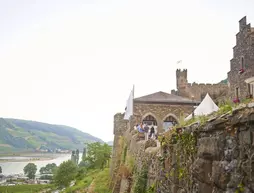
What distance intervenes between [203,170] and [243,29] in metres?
25.7

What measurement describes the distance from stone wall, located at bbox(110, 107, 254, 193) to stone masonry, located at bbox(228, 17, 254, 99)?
71.3 ft

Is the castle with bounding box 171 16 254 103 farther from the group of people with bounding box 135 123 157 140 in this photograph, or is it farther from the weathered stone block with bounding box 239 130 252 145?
the weathered stone block with bounding box 239 130 252 145

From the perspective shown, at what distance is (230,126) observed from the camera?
3988 millimetres

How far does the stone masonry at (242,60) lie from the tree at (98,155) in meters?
28.9

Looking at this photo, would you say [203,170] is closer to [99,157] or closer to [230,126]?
[230,126]

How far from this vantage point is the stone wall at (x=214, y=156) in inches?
143

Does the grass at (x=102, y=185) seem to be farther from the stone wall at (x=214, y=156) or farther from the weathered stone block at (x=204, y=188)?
the weathered stone block at (x=204, y=188)

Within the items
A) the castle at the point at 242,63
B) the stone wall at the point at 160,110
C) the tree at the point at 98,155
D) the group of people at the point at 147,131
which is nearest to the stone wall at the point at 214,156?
the group of people at the point at 147,131

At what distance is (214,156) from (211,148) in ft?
0.45

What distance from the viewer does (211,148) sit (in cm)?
449

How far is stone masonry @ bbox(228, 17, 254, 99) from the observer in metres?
26.3

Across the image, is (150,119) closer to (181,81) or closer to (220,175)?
(181,81)

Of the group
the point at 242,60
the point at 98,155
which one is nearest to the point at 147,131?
the point at 242,60

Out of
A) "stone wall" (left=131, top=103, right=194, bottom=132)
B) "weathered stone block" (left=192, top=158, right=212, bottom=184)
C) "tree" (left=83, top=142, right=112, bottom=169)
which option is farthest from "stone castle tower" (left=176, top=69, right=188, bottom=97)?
"weathered stone block" (left=192, top=158, right=212, bottom=184)
